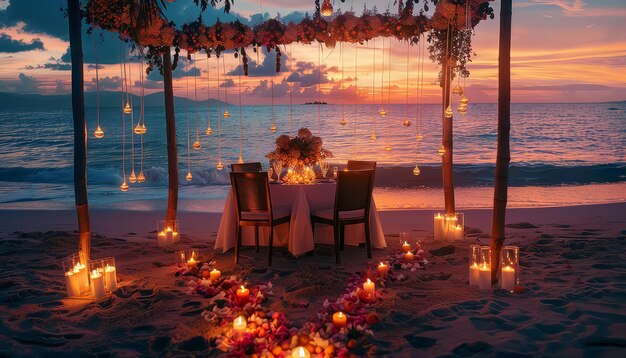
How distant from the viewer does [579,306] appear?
11.3 ft

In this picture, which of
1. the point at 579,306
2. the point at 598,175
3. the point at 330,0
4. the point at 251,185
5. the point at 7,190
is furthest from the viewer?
the point at 598,175

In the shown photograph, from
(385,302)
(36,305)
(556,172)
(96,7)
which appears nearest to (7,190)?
(96,7)

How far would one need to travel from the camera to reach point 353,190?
205 inches

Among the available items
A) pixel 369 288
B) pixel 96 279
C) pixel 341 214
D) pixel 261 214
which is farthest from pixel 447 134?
pixel 96 279

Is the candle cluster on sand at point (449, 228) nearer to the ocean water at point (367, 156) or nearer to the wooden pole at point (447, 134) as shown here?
the wooden pole at point (447, 134)

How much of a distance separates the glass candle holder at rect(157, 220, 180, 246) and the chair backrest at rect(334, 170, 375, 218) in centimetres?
229

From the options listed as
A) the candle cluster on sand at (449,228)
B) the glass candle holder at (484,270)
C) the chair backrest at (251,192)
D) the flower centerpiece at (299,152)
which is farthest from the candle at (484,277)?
the flower centerpiece at (299,152)

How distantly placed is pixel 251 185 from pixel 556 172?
13.6 metres

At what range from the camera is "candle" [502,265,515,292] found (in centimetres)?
391

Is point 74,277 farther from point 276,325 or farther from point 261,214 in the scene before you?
point 261,214

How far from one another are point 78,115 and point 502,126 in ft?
12.0

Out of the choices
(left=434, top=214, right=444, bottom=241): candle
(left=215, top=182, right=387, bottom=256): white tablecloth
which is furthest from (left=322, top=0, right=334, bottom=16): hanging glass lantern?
(left=434, top=214, right=444, bottom=241): candle

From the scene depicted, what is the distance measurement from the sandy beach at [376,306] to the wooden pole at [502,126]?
0.44m

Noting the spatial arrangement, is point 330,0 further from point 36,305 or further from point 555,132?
point 555,132
